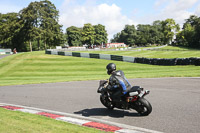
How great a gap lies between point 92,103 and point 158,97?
9.58 feet

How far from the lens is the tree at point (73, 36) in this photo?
122 m

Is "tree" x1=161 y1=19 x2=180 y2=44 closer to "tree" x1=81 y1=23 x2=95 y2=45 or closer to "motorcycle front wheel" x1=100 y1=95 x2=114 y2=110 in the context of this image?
"tree" x1=81 y1=23 x2=95 y2=45

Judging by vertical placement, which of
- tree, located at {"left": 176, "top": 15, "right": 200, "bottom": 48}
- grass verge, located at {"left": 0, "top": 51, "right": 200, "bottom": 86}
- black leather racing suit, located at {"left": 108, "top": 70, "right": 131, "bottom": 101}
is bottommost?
grass verge, located at {"left": 0, "top": 51, "right": 200, "bottom": 86}

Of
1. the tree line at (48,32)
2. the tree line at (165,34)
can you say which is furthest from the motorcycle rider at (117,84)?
the tree line at (165,34)

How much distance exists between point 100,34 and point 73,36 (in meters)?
17.5

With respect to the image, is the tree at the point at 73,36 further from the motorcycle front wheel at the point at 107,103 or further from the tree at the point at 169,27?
the motorcycle front wheel at the point at 107,103

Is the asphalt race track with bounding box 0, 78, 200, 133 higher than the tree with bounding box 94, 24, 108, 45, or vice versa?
the tree with bounding box 94, 24, 108, 45

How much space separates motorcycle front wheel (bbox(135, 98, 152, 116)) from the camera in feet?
20.9

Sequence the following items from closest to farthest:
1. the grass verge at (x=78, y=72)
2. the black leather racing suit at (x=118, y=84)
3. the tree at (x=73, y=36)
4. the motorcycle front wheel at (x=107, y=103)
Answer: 1. the black leather racing suit at (x=118, y=84)
2. the motorcycle front wheel at (x=107, y=103)
3. the grass verge at (x=78, y=72)
4. the tree at (x=73, y=36)

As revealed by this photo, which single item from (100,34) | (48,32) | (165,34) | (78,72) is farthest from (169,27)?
(78,72)

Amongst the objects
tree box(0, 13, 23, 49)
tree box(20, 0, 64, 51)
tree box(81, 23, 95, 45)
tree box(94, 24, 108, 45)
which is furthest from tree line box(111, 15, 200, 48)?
tree box(0, 13, 23, 49)

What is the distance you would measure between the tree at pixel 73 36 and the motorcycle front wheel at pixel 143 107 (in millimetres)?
117530

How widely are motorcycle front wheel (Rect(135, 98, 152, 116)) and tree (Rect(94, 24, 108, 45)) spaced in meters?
119

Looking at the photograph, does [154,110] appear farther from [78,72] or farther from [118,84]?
[78,72]
